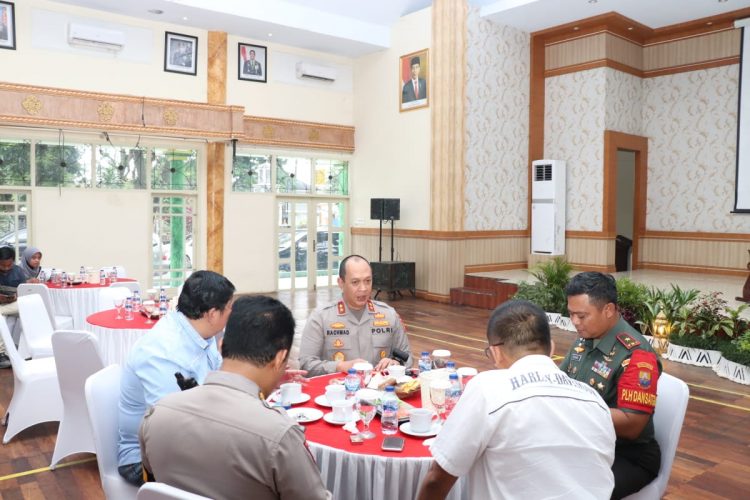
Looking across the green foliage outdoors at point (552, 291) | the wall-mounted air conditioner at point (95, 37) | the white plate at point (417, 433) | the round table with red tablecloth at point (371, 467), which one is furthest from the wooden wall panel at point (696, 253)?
the round table with red tablecloth at point (371, 467)

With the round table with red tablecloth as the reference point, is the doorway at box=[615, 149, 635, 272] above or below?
above

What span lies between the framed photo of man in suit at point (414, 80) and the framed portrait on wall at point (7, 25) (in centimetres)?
665

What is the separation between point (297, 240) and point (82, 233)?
421 cm

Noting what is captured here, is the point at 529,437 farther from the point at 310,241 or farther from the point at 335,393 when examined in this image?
the point at 310,241

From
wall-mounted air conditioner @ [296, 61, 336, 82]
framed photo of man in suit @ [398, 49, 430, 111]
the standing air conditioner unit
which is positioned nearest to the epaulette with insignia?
framed photo of man in suit @ [398, 49, 430, 111]

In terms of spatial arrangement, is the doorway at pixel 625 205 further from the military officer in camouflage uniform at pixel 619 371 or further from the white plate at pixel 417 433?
the white plate at pixel 417 433

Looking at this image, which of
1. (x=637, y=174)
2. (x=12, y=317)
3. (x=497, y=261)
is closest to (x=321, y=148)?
(x=497, y=261)

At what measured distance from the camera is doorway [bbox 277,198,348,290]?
1274 cm

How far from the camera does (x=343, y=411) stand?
7.98 feet

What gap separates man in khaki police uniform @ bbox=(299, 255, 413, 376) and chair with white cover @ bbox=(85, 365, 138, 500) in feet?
3.67

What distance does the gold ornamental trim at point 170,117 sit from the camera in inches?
408

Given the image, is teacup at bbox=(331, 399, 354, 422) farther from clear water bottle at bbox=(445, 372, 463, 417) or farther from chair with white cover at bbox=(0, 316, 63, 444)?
chair with white cover at bbox=(0, 316, 63, 444)

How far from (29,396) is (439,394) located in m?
3.25

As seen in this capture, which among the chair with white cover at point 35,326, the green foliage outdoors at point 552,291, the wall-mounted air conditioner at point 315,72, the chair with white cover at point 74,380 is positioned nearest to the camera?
the chair with white cover at point 74,380
